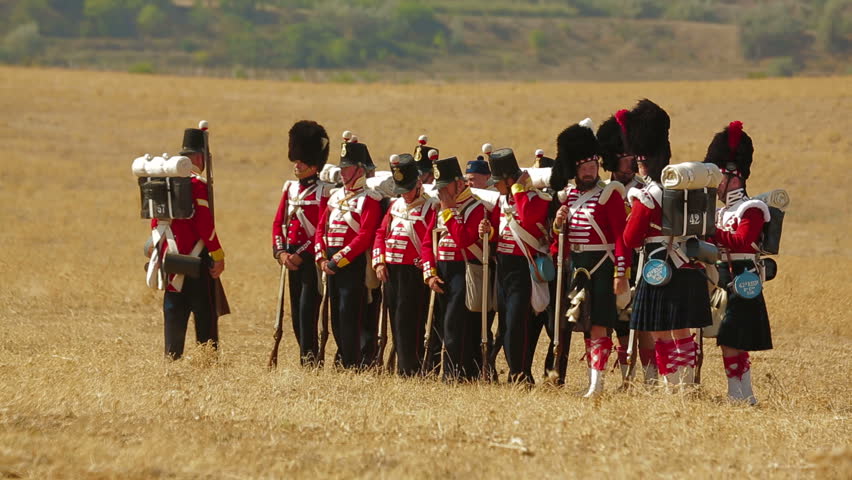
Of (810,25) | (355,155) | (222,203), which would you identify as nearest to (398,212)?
(355,155)

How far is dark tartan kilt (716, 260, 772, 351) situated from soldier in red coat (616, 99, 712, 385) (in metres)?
0.35

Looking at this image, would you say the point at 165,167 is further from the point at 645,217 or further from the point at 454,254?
the point at 645,217

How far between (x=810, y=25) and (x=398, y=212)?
138m

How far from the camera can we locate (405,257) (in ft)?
39.0

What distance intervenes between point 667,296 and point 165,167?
4599mm

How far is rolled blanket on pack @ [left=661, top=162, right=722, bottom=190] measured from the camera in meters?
9.84

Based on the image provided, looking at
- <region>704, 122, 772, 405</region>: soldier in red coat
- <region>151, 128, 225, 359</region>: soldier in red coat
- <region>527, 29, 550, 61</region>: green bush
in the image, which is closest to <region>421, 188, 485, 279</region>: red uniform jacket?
<region>151, 128, 225, 359</region>: soldier in red coat

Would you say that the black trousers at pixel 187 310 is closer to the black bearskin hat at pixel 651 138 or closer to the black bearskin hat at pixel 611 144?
the black bearskin hat at pixel 611 144

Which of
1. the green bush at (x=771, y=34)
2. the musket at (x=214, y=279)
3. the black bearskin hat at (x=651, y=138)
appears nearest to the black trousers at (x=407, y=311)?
the musket at (x=214, y=279)

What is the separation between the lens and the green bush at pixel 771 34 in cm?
13438

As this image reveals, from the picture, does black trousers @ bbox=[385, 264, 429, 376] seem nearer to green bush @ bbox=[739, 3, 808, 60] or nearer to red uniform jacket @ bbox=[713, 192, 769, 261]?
red uniform jacket @ bbox=[713, 192, 769, 261]

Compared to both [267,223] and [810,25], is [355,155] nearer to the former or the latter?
[267,223]

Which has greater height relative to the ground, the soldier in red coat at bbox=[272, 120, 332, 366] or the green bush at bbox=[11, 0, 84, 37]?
the soldier in red coat at bbox=[272, 120, 332, 366]

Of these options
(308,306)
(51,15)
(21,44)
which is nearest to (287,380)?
(308,306)
